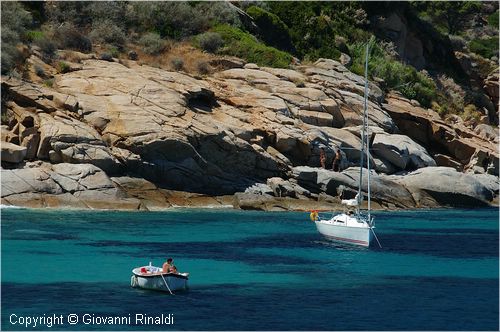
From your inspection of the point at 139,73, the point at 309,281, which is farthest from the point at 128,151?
the point at 309,281

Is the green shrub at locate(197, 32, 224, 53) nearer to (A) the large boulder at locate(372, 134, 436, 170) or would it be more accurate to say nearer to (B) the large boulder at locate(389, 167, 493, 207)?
(A) the large boulder at locate(372, 134, 436, 170)

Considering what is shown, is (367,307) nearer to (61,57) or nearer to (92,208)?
(92,208)

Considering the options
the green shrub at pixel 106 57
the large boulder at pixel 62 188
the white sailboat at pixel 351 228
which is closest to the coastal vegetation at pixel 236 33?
the green shrub at pixel 106 57

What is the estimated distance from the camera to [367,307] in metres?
30.0

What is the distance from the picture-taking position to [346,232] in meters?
45.9

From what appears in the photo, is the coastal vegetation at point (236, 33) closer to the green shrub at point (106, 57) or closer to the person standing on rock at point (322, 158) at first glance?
the green shrub at point (106, 57)

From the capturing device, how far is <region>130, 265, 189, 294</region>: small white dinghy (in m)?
31.1

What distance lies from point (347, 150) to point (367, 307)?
1406 inches

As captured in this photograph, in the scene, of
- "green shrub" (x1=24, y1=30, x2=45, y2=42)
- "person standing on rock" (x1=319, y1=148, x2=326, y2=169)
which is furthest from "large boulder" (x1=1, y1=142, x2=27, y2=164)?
"person standing on rock" (x1=319, y1=148, x2=326, y2=169)

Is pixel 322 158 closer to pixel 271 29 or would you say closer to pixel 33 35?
pixel 33 35

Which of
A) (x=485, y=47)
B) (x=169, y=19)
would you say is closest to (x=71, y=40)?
(x=169, y=19)

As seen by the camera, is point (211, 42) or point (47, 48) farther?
point (211, 42)

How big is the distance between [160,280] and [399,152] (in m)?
38.9

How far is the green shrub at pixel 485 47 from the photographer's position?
112 m
